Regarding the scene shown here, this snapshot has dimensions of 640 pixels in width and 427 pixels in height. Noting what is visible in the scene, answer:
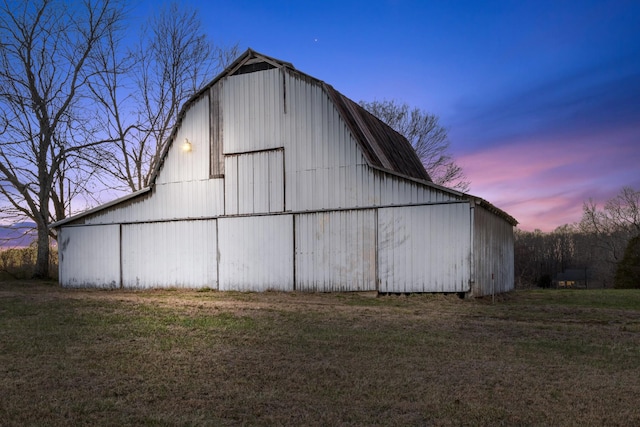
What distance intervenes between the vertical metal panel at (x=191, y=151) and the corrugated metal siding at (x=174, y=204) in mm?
347

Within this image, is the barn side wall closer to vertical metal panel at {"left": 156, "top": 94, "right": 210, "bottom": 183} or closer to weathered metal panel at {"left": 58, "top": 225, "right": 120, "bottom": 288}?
weathered metal panel at {"left": 58, "top": 225, "right": 120, "bottom": 288}

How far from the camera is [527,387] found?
5910 millimetres

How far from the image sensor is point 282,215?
18469 millimetres

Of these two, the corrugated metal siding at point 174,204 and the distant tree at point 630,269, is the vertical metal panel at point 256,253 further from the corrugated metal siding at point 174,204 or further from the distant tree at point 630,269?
the distant tree at point 630,269

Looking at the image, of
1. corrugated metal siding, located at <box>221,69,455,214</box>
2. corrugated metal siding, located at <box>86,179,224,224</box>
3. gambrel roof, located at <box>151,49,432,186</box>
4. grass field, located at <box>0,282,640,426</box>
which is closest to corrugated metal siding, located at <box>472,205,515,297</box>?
corrugated metal siding, located at <box>221,69,455,214</box>

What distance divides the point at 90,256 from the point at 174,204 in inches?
181

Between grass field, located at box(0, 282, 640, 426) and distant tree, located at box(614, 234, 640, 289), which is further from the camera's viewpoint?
distant tree, located at box(614, 234, 640, 289)

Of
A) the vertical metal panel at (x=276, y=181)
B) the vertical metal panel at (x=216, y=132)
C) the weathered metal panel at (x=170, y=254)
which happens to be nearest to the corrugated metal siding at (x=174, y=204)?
the weathered metal panel at (x=170, y=254)

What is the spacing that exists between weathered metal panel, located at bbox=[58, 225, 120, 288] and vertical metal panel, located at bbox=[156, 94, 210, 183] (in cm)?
338

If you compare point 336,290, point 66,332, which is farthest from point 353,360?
point 336,290

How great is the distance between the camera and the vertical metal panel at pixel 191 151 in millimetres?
20031

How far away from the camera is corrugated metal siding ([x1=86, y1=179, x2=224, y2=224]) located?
19.7 metres

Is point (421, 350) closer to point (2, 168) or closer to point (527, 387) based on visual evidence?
point (527, 387)

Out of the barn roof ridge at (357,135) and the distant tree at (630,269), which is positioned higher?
the barn roof ridge at (357,135)
